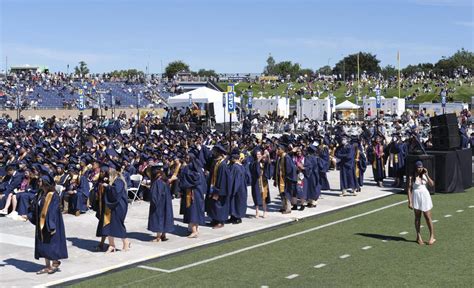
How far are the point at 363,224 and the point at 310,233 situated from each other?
4.96 feet

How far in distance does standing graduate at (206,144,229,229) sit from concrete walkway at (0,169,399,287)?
0.88ft

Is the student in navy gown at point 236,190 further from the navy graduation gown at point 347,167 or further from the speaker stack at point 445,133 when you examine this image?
the speaker stack at point 445,133

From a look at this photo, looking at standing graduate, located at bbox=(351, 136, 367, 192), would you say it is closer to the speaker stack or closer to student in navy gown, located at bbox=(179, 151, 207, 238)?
the speaker stack

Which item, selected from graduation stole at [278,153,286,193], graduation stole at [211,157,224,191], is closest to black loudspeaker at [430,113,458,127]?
graduation stole at [278,153,286,193]

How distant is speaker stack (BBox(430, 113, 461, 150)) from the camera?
63.6 feet

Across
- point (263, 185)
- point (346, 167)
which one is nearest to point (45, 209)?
point (263, 185)

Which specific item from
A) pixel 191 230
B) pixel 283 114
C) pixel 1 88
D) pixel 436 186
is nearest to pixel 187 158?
pixel 191 230

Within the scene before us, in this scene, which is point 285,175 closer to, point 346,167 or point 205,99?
point 346,167

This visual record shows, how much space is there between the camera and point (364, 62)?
114 meters

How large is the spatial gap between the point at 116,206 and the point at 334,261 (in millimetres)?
3741

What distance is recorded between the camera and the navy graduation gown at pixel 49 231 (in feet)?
33.2

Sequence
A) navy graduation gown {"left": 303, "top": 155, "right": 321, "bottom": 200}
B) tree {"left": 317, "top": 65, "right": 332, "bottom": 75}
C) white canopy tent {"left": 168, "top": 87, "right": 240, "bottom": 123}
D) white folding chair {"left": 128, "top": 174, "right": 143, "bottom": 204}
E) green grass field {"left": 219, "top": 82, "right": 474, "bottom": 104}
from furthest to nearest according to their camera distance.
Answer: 1. tree {"left": 317, "top": 65, "right": 332, "bottom": 75}
2. green grass field {"left": 219, "top": 82, "right": 474, "bottom": 104}
3. white canopy tent {"left": 168, "top": 87, "right": 240, "bottom": 123}
4. white folding chair {"left": 128, "top": 174, "right": 143, "bottom": 204}
5. navy graduation gown {"left": 303, "top": 155, "right": 321, "bottom": 200}

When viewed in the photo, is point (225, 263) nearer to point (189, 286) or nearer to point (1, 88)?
point (189, 286)

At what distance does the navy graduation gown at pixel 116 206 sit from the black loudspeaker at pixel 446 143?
10954mm
